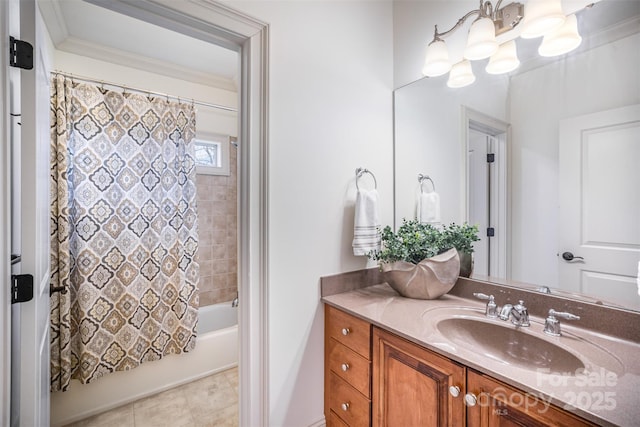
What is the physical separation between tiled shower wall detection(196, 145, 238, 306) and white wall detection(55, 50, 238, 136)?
260mm

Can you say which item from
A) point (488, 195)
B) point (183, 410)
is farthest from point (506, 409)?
point (183, 410)

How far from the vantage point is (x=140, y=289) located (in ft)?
6.43

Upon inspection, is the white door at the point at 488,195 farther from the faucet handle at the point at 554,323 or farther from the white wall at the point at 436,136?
the faucet handle at the point at 554,323

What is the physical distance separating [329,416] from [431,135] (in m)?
1.57

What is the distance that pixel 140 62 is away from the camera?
2193 mm

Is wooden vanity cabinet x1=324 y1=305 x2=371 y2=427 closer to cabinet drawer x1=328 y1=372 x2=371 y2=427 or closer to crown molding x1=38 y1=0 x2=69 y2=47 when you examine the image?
cabinet drawer x1=328 y1=372 x2=371 y2=427

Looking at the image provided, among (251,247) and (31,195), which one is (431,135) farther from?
(31,195)

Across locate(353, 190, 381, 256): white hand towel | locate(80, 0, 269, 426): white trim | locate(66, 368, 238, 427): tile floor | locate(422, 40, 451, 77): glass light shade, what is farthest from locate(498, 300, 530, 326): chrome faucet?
locate(66, 368, 238, 427): tile floor

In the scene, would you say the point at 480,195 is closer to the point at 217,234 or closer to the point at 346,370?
the point at 346,370

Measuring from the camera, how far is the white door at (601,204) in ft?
3.24

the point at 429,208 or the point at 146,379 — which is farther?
the point at 146,379

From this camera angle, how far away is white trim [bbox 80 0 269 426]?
1.25 m

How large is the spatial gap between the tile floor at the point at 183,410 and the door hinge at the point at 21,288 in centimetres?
124

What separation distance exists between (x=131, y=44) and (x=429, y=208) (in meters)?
2.30
